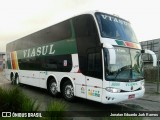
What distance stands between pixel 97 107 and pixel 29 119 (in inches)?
174

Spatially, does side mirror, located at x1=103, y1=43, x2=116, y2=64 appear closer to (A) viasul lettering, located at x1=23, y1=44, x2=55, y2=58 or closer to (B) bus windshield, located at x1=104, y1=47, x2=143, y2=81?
(B) bus windshield, located at x1=104, y1=47, x2=143, y2=81

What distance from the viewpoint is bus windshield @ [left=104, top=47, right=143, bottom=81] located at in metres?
8.96

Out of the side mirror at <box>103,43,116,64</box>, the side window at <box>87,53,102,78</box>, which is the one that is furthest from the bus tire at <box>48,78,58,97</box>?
the side mirror at <box>103,43,116,64</box>

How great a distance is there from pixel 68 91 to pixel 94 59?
103 inches

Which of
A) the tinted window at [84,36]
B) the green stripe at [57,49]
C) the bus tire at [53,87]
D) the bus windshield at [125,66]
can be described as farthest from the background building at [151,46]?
the tinted window at [84,36]

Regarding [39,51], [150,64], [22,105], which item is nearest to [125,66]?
[22,105]

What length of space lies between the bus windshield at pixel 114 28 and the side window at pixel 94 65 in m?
0.89

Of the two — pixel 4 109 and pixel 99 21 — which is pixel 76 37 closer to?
pixel 99 21

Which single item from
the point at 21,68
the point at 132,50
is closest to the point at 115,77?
the point at 132,50

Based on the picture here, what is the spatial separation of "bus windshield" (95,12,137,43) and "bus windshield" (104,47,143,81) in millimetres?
646

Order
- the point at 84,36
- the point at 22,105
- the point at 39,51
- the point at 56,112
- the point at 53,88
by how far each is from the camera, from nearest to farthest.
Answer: the point at 56,112, the point at 22,105, the point at 84,36, the point at 53,88, the point at 39,51

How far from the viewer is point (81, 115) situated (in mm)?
8742

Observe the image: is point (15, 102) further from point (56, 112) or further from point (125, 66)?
point (125, 66)

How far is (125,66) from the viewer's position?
30.8 feet
